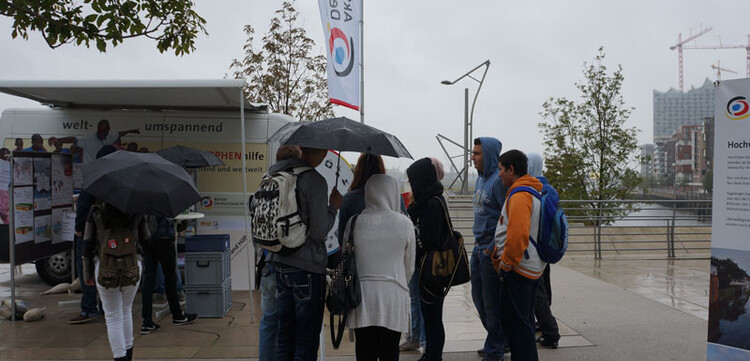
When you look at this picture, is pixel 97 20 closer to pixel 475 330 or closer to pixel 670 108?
pixel 475 330

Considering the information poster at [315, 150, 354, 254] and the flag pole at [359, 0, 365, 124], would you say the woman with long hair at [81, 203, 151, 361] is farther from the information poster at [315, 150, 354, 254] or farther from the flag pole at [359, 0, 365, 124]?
the flag pole at [359, 0, 365, 124]

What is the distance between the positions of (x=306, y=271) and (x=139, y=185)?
62.2 inches

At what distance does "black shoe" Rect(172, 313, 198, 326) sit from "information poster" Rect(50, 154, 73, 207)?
95.9 inches

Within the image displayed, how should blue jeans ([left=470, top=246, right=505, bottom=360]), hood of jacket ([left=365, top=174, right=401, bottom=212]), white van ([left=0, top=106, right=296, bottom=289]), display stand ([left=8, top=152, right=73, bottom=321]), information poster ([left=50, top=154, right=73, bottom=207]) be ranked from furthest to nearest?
white van ([left=0, top=106, right=296, bottom=289]) < information poster ([left=50, top=154, right=73, bottom=207]) < display stand ([left=8, top=152, right=73, bottom=321]) < blue jeans ([left=470, top=246, right=505, bottom=360]) < hood of jacket ([left=365, top=174, right=401, bottom=212])

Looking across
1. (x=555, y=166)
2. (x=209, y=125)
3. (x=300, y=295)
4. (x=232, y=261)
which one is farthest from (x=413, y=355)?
(x=555, y=166)

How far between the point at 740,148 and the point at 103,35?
214 inches

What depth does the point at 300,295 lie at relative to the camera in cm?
344

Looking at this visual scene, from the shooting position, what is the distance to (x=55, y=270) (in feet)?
28.9

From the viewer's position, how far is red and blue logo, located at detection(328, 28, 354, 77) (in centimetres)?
519

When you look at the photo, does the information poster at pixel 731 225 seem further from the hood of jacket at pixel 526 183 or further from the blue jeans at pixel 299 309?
the blue jeans at pixel 299 309

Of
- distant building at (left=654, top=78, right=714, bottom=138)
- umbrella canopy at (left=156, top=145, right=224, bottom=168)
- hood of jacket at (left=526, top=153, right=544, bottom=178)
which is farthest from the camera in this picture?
distant building at (left=654, top=78, right=714, bottom=138)

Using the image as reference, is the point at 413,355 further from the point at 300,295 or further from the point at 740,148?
the point at 740,148

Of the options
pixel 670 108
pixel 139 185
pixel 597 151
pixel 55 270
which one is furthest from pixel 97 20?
pixel 670 108

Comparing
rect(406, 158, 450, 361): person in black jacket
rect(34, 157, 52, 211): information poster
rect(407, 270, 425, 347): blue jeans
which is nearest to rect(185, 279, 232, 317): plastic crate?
rect(34, 157, 52, 211): information poster
